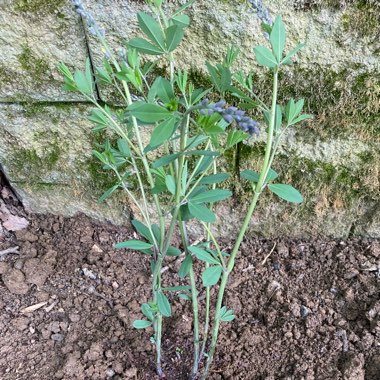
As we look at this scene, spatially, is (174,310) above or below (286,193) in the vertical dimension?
below

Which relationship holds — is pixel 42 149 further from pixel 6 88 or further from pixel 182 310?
pixel 182 310

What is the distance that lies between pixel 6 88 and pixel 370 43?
1.19 meters

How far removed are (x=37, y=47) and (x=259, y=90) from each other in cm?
72

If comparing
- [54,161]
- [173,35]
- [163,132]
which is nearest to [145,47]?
[173,35]

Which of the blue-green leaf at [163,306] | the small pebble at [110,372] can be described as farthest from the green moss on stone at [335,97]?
the small pebble at [110,372]

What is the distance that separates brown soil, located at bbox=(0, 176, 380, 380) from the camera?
4.66 ft

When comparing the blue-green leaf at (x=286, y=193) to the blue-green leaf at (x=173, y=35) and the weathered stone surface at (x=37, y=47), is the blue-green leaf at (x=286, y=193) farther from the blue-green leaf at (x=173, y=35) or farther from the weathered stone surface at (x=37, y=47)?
the weathered stone surface at (x=37, y=47)

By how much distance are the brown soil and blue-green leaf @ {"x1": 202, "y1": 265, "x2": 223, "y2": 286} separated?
0.51 metres

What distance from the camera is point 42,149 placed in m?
1.70

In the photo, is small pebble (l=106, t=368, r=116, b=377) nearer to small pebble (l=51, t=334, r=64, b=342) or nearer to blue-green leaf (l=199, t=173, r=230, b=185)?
small pebble (l=51, t=334, r=64, b=342)

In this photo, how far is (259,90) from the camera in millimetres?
1457

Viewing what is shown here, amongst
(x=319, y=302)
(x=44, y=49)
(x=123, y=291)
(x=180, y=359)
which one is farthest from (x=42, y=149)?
(x=319, y=302)

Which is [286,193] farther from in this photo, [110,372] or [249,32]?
[110,372]

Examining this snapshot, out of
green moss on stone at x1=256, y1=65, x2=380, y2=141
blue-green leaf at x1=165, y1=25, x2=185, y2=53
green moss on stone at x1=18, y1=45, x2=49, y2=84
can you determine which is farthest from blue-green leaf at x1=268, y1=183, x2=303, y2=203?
green moss on stone at x1=18, y1=45, x2=49, y2=84
